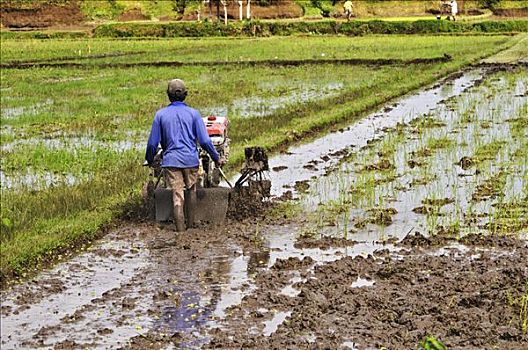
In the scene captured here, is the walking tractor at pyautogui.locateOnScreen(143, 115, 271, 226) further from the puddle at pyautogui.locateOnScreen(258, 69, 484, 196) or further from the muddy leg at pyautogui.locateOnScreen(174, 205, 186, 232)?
Result: the puddle at pyautogui.locateOnScreen(258, 69, 484, 196)

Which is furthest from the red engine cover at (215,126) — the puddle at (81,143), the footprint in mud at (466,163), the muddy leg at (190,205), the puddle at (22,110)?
the puddle at (22,110)

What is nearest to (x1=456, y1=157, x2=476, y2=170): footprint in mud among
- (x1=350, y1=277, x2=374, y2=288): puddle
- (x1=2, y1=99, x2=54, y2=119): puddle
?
(x1=350, y1=277, x2=374, y2=288): puddle

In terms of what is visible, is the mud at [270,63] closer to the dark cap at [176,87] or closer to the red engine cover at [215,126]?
the red engine cover at [215,126]

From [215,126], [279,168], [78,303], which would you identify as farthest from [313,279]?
[279,168]

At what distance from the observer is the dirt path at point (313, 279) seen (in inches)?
183

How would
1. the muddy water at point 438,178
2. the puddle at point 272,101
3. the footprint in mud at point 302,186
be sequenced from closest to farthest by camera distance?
the muddy water at point 438,178
the footprint in mud at point 302,186
the puddle at point 272,101

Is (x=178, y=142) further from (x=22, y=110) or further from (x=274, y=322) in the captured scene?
(x=22, y=110)

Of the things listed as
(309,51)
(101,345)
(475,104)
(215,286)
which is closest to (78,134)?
(475,104)

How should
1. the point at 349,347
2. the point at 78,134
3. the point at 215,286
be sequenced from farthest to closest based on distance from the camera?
1. the point at 78,134
2. the point at 215,286
3. the point at 349,347

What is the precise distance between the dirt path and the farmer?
1.21 feet

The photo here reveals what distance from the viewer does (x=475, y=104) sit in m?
13.5

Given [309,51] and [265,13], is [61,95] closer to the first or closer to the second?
[309,51]

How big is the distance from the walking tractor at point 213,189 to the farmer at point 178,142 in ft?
0.45

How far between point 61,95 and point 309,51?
Answer: 34.3ft
